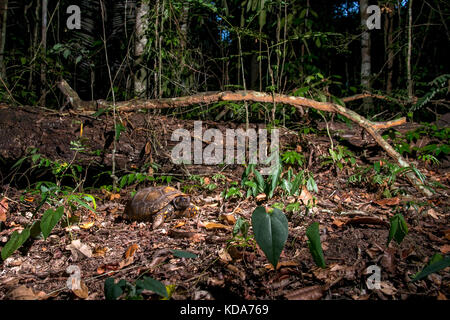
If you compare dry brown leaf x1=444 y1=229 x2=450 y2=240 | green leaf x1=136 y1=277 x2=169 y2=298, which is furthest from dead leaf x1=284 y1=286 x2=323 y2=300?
dry brown leaf x1=444 y1=229 x2=450 y2=240

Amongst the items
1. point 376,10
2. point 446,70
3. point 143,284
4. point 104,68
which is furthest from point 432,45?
point 143,284

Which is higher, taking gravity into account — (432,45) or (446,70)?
(432,45)

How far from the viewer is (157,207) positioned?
2.42 metres

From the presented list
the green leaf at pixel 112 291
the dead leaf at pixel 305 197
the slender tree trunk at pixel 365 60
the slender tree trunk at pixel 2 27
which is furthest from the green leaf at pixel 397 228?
the slender tree trunk at pixel 2 27

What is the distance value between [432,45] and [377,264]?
8606 mm

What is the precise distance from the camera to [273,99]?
313cm

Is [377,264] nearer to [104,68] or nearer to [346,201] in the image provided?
[346,201]

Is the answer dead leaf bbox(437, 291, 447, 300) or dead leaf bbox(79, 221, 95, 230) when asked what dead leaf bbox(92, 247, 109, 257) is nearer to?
dead leaf bbox(79, 221, 95, 230)

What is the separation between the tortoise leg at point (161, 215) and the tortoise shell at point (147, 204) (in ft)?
0.11

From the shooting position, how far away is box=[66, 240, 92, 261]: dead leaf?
1.77 meters

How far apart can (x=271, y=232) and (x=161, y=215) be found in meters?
1.48

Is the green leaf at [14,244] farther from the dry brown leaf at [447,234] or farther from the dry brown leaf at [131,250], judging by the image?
the dry brown leaf at [447,234]

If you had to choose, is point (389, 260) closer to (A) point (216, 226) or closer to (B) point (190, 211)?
(A) point (216, 226)

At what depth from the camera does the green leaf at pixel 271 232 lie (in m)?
1.17
